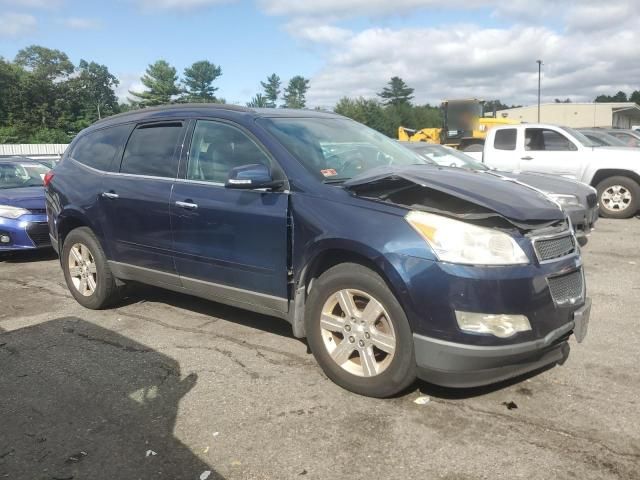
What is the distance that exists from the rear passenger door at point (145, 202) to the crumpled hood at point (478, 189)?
1.75 meters

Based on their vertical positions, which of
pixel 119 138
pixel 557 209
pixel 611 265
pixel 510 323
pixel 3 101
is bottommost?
pixel 611 265

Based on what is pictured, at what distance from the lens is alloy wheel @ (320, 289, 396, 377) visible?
3338mm

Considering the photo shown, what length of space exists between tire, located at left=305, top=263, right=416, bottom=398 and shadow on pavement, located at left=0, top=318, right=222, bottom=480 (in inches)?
37.5

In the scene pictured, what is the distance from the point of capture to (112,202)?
5.03 metres

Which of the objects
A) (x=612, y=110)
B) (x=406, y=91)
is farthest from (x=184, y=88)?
(x=612, y=110)

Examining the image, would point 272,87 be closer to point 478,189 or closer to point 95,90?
point 95,90

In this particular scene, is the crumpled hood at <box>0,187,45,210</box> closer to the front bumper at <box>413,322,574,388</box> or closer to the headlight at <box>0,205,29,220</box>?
the headlight at <box>0,205,29,220</box>

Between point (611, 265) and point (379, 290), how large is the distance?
197 inches

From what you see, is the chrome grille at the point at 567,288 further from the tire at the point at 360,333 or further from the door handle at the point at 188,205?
the door handle at the point at 188,205

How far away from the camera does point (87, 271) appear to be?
552 centimetres

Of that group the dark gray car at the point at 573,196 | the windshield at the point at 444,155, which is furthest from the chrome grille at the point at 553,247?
the windshield at the point at 444,155

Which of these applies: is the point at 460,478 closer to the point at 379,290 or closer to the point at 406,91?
the point at 379,290

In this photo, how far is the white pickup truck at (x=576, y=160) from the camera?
10.8 meters

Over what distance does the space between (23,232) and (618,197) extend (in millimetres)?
10367
